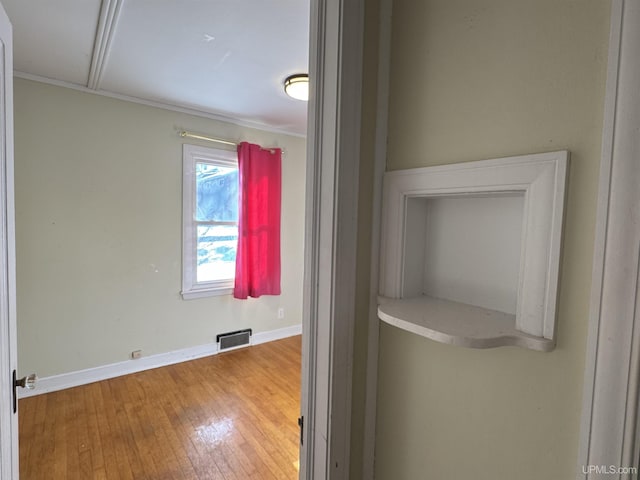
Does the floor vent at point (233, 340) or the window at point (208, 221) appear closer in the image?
the window at point (208, 221)

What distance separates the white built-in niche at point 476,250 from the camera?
588mm

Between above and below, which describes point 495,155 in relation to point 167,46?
below

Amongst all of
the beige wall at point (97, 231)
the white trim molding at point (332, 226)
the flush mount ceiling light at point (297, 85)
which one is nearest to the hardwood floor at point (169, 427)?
the beige wall at point (97, 231)

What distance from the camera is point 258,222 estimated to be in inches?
137

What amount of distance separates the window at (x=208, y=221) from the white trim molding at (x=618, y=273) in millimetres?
3182

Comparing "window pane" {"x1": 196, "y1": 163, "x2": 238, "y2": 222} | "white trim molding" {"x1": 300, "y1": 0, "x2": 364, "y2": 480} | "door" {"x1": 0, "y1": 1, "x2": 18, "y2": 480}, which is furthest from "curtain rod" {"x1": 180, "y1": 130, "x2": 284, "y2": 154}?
"white trim molding" {"x1": 300, "y1": 0, "x2": 364, "y2": 480}

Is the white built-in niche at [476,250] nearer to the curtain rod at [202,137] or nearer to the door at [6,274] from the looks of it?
the door at [6,274]

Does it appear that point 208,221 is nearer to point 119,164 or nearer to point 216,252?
point 216,252

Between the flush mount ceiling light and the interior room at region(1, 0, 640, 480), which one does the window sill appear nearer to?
the flush mount ceiling light

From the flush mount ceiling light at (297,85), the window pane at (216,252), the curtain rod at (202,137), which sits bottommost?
the window pane at (216,252)

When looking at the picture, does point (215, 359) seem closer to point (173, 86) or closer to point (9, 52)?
point (173, 86)

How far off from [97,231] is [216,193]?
1.13 metres

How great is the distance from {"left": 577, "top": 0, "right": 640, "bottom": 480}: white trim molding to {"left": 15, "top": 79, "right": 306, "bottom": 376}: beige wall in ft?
10.4

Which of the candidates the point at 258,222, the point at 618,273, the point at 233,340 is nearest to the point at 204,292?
the point at 233,340
